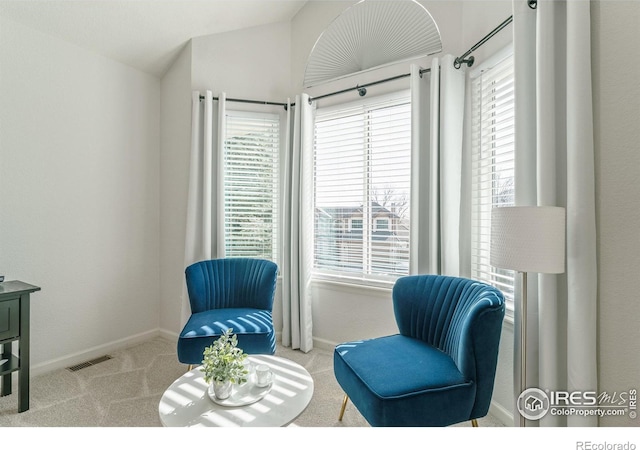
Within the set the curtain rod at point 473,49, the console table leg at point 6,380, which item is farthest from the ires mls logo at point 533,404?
the console table leg at point 6,380

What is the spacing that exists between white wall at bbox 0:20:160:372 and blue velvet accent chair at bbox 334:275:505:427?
2.38 m

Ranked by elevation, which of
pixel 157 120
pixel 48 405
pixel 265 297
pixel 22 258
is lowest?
Answer: pixel 48 405

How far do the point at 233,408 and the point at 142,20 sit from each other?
303 centimetres

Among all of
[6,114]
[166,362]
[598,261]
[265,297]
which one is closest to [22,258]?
[6,114]

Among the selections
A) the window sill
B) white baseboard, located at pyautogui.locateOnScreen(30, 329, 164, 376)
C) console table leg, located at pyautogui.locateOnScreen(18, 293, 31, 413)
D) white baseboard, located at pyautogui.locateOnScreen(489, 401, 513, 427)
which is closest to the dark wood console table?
console table leg, located at pyautogui.locateOnScreen(18, 293, 31, 413)

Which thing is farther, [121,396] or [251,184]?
[251,184]

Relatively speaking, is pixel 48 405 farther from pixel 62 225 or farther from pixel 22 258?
pixel 62 225

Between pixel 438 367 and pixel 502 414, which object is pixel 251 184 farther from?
pixel 502 414

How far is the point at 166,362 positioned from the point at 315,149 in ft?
7.80

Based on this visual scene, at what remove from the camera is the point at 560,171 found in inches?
61.5

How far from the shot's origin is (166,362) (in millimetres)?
2875

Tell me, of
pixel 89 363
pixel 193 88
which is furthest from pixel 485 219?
pixel 89 363

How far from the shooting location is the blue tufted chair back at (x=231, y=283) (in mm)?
2699
